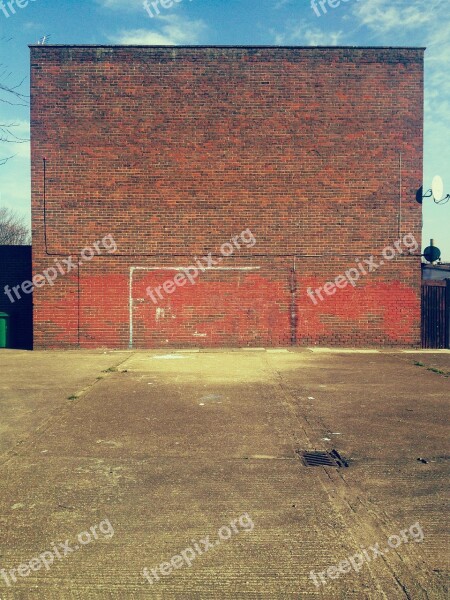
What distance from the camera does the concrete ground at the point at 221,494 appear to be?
2650mm

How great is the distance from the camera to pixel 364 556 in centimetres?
284

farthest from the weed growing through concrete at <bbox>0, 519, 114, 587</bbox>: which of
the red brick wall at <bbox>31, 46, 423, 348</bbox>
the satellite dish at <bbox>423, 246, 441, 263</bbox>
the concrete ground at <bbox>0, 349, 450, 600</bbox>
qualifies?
the satellite dish at <bbox>423, 246, 441, 263</bbox>

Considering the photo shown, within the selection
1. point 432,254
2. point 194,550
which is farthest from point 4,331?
point 432,254

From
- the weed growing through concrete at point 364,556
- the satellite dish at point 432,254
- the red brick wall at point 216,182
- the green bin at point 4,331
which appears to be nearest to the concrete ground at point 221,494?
the weed growing through concrete at point 364,556

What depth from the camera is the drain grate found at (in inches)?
171

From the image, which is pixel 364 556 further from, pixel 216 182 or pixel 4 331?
pixel 4 331

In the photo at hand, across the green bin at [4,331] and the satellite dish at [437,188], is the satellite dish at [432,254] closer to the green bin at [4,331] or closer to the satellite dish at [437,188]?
the satellite dish at [437,188]

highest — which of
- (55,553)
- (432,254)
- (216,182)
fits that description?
(216,182)

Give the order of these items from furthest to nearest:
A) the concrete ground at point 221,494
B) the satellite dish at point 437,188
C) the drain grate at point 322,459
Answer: the satellite dish at point 437,188
the drain grate at point 322,459
the concrete ground at point 221,494

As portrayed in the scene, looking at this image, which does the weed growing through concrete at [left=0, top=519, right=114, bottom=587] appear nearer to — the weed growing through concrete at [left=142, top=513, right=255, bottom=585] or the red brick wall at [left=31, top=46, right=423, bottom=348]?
the weed growing through concrete at [left=142, top=513, right=255, bottom=585]

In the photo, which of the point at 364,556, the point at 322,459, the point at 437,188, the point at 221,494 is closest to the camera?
the point at 364,556

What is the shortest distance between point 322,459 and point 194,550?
193 centimetres

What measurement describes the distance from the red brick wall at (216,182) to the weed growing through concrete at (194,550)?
9.66 meters

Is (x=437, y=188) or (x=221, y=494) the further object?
(x=437, y=188)
